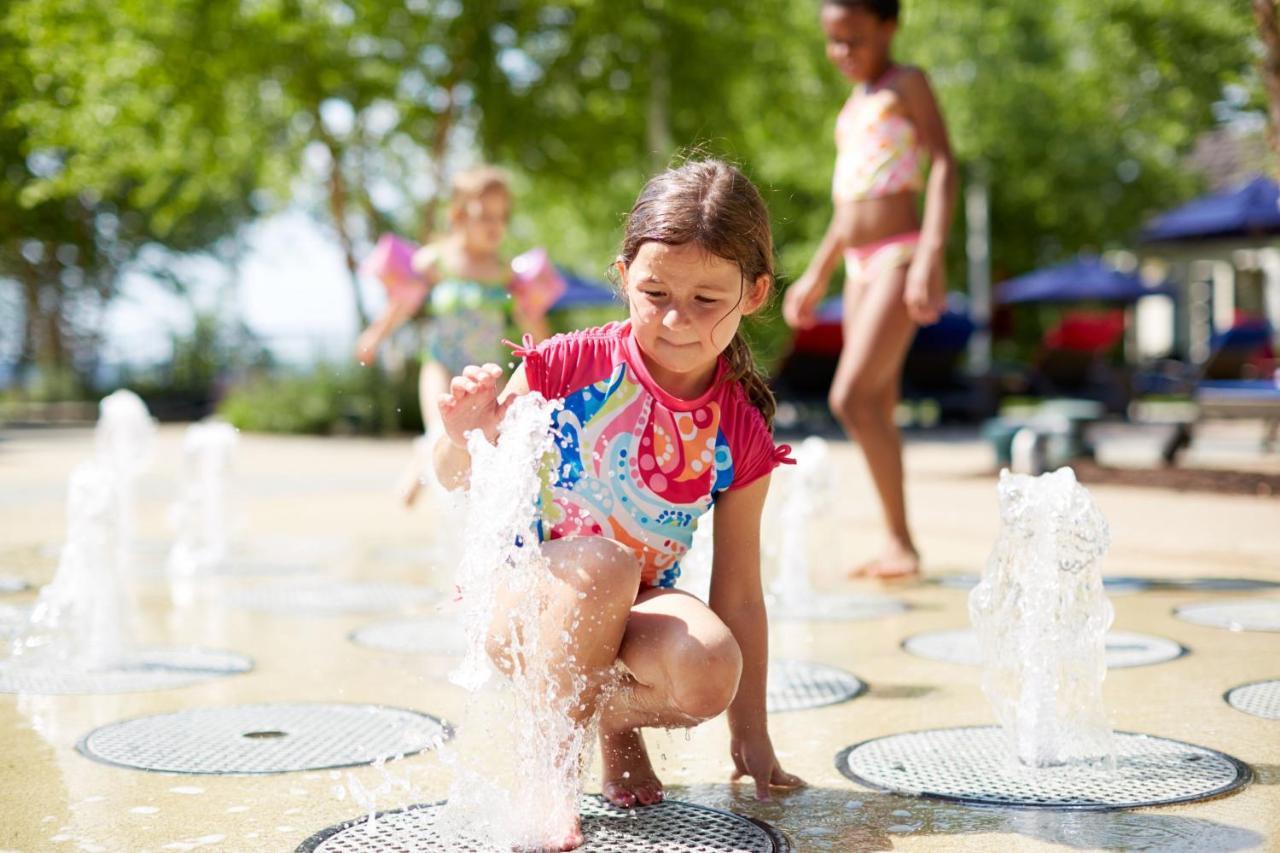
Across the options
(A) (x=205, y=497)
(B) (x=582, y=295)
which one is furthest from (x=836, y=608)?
(B) (x=582, y=295)

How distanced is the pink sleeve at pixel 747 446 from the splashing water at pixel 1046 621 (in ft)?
1.86

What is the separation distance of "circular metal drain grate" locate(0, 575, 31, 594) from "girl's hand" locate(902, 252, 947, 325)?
338cm

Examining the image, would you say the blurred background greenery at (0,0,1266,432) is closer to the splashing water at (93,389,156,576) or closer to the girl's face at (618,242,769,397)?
the splashing water at (93,389,156,576)

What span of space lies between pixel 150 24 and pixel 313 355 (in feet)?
17.2

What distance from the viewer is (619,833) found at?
2570 mm

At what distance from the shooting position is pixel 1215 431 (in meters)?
18.2

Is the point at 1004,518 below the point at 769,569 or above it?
above

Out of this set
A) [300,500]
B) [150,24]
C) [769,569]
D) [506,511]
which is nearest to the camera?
[506,511]

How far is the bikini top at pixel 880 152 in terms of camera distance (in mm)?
5699

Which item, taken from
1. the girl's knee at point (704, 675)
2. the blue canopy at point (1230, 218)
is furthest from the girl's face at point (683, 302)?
the blue canopy at point (1230, 218)

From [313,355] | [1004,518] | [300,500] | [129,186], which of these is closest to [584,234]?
[129,186]

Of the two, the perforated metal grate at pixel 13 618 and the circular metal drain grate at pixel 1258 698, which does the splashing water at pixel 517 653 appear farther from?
the perforated metal grate at pixel 13 618

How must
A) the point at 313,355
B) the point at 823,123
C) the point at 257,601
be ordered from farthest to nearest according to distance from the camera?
the point at 823,123
the point at 313,355
the point at 257,601

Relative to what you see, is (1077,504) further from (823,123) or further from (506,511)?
(823,123)
